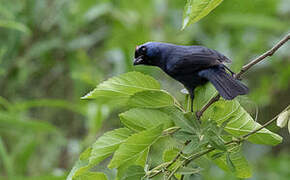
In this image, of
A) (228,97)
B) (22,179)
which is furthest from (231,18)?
(228,97)

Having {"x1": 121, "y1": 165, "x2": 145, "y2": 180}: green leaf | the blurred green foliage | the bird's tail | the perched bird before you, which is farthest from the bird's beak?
the blurred green foliage

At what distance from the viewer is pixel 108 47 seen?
308 cm

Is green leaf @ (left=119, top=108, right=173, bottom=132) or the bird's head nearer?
green leaf @ (left=119, top=108, right=173, bottom=132)

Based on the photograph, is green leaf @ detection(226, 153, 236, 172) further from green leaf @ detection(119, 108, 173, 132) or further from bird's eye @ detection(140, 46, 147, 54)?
bird's eye @ detection(140, 46, 147, 54)

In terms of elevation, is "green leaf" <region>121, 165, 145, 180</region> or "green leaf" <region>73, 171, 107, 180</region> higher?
"green leaf" <region>121, 165, 145, 180</region>

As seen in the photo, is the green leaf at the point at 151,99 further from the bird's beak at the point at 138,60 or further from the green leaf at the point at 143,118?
the bird's beak at the point at 138,60

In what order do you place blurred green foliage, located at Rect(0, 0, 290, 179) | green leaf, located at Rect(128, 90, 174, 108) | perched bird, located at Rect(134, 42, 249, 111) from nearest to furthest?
green leaf, located at Rect(128, 90, 174, 108) < perched bird, located at Rect(134, 42, 249, 111) < blurred green foliage, located at Rect(0, 0, 290, 179)

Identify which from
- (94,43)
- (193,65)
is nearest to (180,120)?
(193,65)

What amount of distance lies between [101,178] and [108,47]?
2.06m

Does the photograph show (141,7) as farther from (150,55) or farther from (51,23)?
(150,55)

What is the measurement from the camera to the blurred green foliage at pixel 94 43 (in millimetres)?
2854

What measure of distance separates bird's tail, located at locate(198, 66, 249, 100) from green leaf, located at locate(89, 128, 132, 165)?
0.76ft

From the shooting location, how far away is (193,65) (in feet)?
4.46

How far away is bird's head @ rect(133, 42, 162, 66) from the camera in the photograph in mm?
1463
